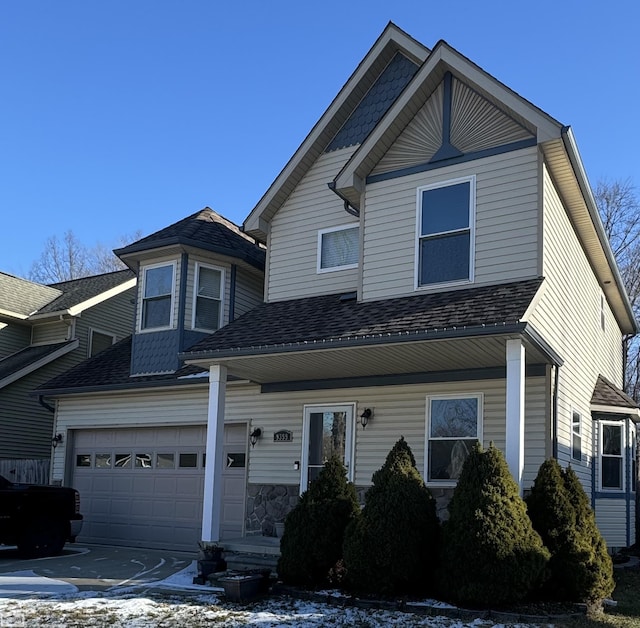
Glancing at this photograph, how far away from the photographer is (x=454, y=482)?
36.8 ft

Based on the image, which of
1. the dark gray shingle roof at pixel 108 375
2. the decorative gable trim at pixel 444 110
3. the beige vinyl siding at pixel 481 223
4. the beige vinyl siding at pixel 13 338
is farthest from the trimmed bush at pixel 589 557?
the beige vinyl siding at pixel 13 338

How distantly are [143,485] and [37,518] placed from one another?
249 cm

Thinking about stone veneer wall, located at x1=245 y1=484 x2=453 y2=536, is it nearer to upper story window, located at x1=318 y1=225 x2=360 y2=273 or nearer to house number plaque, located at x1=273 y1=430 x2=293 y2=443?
house number plaque, located at x1=273 y1=430 x2=293 y2=443

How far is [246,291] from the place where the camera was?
641 inches

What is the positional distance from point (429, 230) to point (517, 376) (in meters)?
3.14

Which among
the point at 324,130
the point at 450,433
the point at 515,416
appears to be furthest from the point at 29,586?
the point at 324,130

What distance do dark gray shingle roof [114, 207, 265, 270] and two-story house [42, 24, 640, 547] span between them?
180 millimetres

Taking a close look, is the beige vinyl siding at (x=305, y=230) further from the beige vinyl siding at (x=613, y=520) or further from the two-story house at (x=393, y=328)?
the beige vinyl siding at (x=613, y=520)

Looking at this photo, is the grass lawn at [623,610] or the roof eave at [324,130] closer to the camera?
the grass lawn at [623,610]

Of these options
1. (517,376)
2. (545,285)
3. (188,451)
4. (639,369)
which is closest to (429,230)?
(545,285)

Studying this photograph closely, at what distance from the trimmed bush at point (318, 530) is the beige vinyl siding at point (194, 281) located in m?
6.06

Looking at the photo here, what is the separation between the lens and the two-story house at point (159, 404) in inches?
572

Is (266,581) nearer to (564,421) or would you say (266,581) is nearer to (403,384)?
(403,384)

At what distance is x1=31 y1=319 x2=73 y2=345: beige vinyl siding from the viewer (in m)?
20.9
